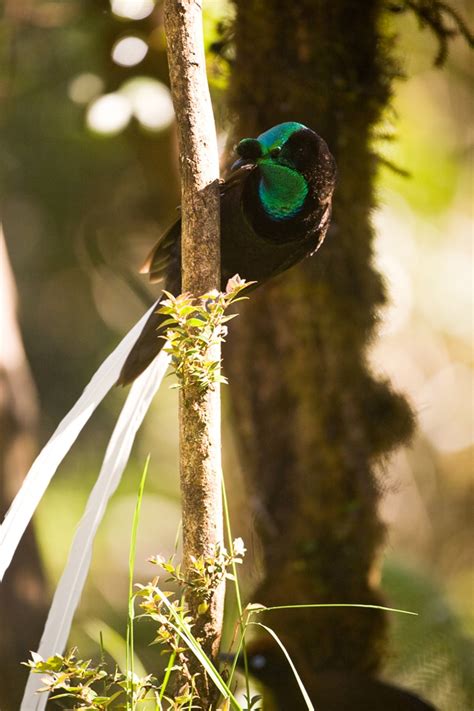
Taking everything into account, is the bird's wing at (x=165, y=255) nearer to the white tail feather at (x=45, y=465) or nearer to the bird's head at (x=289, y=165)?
the bird's head at (x=289, y=165)

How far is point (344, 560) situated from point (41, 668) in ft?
4.31

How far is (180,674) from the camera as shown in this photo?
988 millimetres

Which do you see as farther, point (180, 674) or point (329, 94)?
point (329, 94)

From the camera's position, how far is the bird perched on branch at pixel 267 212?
122cm

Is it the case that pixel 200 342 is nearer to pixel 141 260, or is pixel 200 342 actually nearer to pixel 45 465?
pixel 45 465

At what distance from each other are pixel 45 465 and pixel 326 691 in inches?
36.9

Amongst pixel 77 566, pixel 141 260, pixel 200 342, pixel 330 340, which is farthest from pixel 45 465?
pixel 141 260

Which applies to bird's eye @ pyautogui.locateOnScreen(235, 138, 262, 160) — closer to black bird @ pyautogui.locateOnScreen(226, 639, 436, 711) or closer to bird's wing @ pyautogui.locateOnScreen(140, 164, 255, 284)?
bird's wing @ pyautogui.locateOnScreen(140, 164, 255, 284)

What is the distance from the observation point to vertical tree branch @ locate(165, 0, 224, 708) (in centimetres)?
97

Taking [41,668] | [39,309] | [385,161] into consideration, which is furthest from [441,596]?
[39,309]

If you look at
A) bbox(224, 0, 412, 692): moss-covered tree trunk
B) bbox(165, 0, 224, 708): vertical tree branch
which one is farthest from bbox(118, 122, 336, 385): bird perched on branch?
bbox(224, 0, 412, 692): moss-covered tree trunk

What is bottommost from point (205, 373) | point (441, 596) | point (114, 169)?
point (441, 596)

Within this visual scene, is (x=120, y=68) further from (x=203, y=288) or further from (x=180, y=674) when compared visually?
(x=180, y=674)

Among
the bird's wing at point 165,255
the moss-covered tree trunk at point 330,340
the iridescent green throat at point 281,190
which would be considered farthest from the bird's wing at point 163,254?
the moss-covered tree trunk at point 330,340
